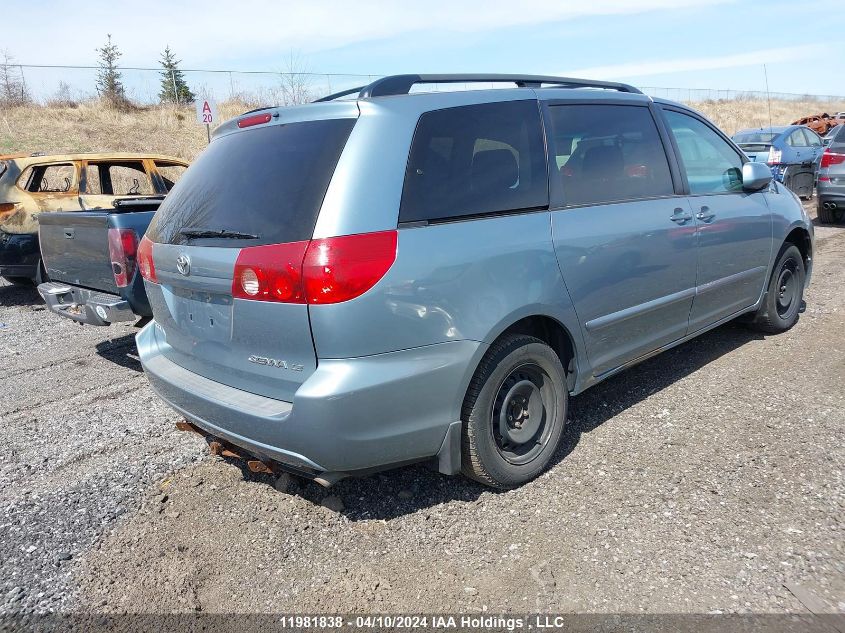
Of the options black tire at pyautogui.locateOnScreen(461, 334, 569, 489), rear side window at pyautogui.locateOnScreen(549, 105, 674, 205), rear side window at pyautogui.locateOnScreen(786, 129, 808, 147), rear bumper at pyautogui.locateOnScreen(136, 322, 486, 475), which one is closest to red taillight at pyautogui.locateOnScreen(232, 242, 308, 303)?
rear bumper at pyautogui.locateOnScreen(136, 322, 486, 475)

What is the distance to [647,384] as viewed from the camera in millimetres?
4539

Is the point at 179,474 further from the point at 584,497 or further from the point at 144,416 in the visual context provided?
the point at 584,497

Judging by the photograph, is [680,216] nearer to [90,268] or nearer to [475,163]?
[475,163]

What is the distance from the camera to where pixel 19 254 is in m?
7.73

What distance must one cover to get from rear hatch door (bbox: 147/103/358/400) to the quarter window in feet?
8.62

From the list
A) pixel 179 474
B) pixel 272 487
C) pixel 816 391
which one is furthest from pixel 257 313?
pixel 816 391

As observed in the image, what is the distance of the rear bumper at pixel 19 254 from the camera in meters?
7.69

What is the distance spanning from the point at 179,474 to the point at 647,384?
3.11 m

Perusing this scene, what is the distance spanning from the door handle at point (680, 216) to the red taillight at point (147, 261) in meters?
2.99

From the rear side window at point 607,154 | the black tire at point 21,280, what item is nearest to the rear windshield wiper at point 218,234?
the rear side window at point 607,154

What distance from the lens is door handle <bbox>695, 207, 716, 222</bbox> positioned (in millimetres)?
4211

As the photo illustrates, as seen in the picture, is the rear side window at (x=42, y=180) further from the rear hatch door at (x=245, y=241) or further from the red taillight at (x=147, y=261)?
the rear hatch door at (x=245, y=241)

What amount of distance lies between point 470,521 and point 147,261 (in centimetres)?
208

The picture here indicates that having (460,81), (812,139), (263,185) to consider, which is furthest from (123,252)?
(812,139)
